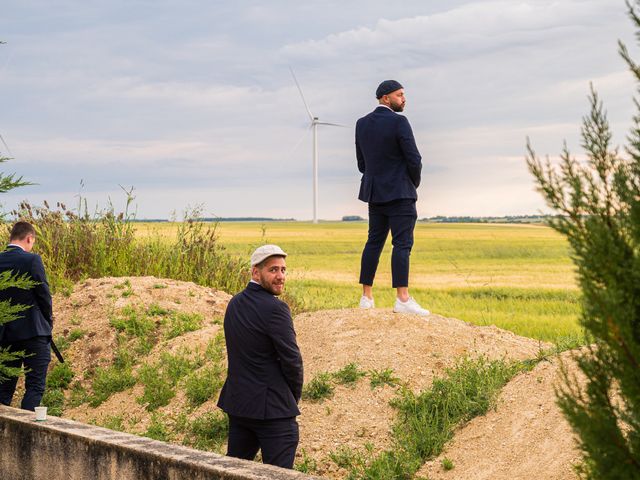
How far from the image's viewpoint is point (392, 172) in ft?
31.6

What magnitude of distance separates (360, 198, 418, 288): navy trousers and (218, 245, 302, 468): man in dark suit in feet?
13.6

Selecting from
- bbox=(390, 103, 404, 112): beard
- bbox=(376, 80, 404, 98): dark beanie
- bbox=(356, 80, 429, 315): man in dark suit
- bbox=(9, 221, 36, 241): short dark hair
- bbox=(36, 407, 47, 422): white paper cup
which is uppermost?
bbox=(376, 80, 404, 98): dark beanie

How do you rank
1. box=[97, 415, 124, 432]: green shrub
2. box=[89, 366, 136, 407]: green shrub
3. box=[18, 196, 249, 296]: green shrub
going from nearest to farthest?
box=[97, 415, 124, 432]: green shrub
box=[89, 366, 136, 407]: green shrub
box=[18, 196, 249, 296]: green shrub

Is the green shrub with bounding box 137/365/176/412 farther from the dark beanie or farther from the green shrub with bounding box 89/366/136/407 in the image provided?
the dark beanie

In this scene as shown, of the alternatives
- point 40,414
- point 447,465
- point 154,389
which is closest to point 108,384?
point 154,389

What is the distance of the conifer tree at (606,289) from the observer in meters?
3.08

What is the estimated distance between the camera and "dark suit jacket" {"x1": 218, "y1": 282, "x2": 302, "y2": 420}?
541 centimetres

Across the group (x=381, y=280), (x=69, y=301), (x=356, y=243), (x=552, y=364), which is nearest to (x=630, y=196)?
(x=552, y=364)

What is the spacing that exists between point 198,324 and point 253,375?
248 inches

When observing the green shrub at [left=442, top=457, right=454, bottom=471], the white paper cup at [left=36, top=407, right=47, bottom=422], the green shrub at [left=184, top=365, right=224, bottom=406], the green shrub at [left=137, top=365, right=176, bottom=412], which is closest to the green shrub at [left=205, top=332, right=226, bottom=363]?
the green shrub at [left=184, top=365, right=224, bottom=406]

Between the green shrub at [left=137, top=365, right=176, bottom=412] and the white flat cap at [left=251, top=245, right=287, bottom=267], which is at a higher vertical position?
the white flat cap at [left=251, top=245, right=287, bottom=267]

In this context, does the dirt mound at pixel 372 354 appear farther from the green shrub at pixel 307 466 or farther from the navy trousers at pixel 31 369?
the navy trousers at pixel 31 369

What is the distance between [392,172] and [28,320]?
4.38 m

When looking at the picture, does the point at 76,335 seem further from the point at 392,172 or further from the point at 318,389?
the point at 392,172
